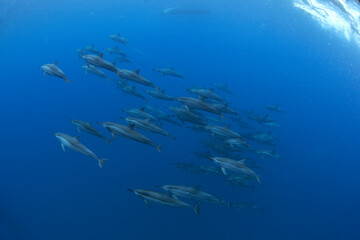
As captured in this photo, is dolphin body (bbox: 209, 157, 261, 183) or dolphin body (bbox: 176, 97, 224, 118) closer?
dolphin body (bbox: 209, 157, 261, 183)

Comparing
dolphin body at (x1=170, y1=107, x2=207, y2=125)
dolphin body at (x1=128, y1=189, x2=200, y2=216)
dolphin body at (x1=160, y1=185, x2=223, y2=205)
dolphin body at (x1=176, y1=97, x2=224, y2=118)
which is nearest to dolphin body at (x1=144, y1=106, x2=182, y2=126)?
dolphin body at (x1=170, y1=107, x2=207, y2=125)

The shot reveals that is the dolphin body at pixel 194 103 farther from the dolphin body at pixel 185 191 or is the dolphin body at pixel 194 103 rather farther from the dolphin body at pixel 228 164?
the dolphin body at pixel 185 191

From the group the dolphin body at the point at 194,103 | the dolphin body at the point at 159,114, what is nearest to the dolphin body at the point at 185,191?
the dolphin body at the point at 194,103

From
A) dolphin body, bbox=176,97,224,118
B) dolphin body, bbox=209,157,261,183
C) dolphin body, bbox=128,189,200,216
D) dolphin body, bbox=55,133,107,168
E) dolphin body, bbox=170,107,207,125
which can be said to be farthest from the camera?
dolphin body, bbox=170,107,207,125

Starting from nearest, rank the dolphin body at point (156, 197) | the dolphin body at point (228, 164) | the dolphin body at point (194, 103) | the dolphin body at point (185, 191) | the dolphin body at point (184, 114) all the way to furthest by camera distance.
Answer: the dolphin body at point (156, 197) < the dolphin body at point (185, 191) < the dolphin body at point (228, 164) < the dolphin body at point (194, 103) < the dolphin body at point (184, 114)

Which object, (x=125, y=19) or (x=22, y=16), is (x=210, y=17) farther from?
(x=22, y=16)

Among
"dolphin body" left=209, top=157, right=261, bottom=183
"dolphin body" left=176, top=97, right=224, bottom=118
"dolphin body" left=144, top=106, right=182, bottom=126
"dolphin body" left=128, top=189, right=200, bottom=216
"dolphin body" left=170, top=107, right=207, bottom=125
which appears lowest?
"dolphin body" left=144, top=106, right=182, bottom=126

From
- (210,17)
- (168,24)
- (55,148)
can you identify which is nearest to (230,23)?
(210,17)

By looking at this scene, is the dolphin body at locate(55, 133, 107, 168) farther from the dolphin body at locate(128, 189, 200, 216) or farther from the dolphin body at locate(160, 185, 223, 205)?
the dolphin body at locate(160, 185, 223, 205)

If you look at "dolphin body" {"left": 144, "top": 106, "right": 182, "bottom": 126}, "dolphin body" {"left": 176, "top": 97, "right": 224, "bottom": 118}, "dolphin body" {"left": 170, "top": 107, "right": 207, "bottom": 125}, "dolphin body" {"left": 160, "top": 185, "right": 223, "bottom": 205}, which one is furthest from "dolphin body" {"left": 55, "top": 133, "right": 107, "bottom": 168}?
"dolphin body" {"left": 144, "top": 106, "right": 182, "bottom": 126}

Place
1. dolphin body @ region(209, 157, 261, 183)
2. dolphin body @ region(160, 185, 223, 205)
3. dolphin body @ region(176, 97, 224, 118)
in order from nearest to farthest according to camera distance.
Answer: dolphin body @ region(160, 185, 223, 205) → dolphin body @ region(209, 157, 261, 183) → dolphin body @ region(176, 97, 224, 118)

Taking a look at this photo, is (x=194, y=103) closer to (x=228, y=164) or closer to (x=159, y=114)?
(x=228, y=164)

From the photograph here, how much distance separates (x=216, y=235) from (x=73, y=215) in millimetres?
7636

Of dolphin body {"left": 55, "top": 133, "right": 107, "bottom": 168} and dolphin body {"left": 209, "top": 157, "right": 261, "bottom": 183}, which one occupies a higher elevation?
dolphin body {"left": 209, "top": 157, "right": 261, "bottom": 183}
